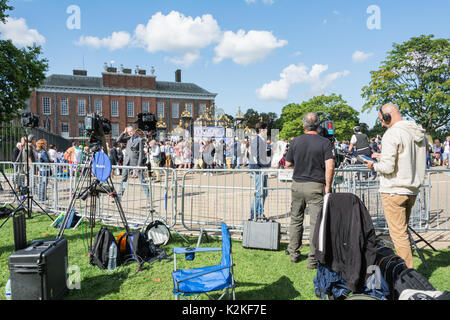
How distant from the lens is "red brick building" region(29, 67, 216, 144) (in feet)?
170

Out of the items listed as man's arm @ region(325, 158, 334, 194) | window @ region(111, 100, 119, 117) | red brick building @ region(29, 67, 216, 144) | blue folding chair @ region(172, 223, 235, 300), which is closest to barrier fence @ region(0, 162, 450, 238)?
man's arm @ region(325, 158, 334, 194)

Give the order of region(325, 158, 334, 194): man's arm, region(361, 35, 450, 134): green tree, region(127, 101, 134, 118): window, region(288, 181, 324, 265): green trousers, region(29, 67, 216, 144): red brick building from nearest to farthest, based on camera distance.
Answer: region(325, 158, 334, 194): man's arm, region(288, 181, 324, 265): green trousers, region(361, 35, 450, 134): green tree, region(29, 67, 216, 144): red brick building, region(127, 101, 134, 118): window

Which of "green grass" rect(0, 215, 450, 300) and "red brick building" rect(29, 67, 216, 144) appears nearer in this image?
"green grass" rect(0, 215, 450, 300)

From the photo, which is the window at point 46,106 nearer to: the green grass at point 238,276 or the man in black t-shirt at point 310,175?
the green grass at point 238,276

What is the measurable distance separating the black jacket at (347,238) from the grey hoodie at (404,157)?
705 millimetres

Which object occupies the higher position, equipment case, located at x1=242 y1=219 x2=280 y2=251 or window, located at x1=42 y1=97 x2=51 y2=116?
window, located at x1=42 y1=97 x2=51 y2=116

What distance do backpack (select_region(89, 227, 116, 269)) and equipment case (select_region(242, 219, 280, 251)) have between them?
212cm

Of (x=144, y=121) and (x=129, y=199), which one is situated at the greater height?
(x=144, y=121)

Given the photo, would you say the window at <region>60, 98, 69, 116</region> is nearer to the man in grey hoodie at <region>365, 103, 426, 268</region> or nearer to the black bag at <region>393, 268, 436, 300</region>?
the man in grey hoodie at <region>365, 103, 426, 268</region>

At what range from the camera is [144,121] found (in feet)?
18.0
